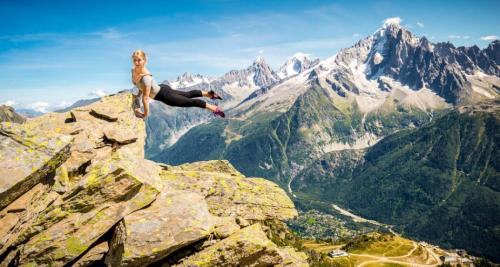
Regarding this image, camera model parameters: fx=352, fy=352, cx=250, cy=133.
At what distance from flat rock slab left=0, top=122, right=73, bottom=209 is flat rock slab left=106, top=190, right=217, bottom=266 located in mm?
5475

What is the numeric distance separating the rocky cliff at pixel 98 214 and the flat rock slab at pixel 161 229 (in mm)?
54

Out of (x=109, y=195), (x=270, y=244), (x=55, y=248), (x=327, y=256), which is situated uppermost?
(x=109, y=195)

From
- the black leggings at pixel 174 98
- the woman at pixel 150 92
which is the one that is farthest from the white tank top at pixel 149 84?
the black leggings at pixel 174 98

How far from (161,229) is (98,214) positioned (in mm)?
3579

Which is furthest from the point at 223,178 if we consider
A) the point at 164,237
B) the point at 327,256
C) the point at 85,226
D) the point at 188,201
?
the point at 327,256

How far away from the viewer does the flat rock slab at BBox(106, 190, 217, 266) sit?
19.2m

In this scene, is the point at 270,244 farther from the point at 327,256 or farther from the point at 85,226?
the point at 327,256

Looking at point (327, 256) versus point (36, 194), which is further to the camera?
point (327, 256)

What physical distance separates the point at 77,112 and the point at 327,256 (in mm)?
158545

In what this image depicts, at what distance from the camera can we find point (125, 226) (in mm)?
19641

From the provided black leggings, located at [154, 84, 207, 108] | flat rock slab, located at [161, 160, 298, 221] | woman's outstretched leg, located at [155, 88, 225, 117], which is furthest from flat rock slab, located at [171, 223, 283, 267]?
black leggings, located at [154, 84, 207, 108]

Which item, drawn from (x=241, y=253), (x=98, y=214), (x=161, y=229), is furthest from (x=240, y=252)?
(x=98, y=214)

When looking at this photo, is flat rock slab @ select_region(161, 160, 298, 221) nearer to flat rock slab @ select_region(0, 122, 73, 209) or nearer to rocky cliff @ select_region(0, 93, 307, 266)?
rocky cliff @ select_region(0, 93, 307, 266)

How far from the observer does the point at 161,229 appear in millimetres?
20266
